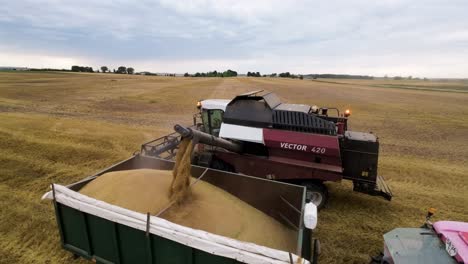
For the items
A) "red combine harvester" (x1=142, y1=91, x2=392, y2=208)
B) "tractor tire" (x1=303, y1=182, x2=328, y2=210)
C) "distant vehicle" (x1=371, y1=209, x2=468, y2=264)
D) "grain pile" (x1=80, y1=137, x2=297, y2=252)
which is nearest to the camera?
"distant vehicle" (x1=371, y1=209, x2=468, y2=264)

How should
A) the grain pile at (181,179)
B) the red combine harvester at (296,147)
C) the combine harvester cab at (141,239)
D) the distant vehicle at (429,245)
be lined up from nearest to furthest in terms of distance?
the combine harvester cab at (141,239) < the distant vehicle at (429,245) < the grain pile at (181,179) < the red combine harvester at (296,147)

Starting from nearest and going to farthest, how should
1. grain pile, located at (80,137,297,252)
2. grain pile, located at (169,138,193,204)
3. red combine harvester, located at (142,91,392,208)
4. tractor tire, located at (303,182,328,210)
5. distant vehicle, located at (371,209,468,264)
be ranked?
distant vehicle, located at (371,209,468,264)
grain pile, located at (80,137,297,252)
grain pile, located at (169,138,193,204)
red combine harvester, located at (142,91,392,208)
tractor tire, located at (303,182,328,210)

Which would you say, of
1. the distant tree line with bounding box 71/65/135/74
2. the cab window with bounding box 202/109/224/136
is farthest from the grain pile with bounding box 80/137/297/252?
the distant tree line with bounding box 71/65/135/74

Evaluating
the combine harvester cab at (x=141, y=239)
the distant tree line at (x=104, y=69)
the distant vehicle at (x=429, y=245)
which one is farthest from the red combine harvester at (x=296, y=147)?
the distant tree line at (x=104, y=69)

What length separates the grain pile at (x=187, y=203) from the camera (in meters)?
3.63

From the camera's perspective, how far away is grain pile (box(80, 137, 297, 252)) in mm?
3633

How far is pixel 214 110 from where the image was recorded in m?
7.23

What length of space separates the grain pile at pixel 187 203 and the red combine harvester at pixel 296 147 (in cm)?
160

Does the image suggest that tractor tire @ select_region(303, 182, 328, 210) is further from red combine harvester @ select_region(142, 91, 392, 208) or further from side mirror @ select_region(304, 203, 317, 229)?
side mirror @ select_region(304, 203, 317, 229)

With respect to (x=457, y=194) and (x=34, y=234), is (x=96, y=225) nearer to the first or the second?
(x=34, y=234)

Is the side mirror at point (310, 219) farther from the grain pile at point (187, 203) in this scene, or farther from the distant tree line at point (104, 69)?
the distant tree line at point (104, 69)

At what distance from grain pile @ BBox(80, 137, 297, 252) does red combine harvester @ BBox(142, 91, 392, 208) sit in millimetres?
1596

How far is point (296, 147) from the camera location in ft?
19.7

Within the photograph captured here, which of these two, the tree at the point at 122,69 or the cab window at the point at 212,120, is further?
the tree at the point at 122,69
